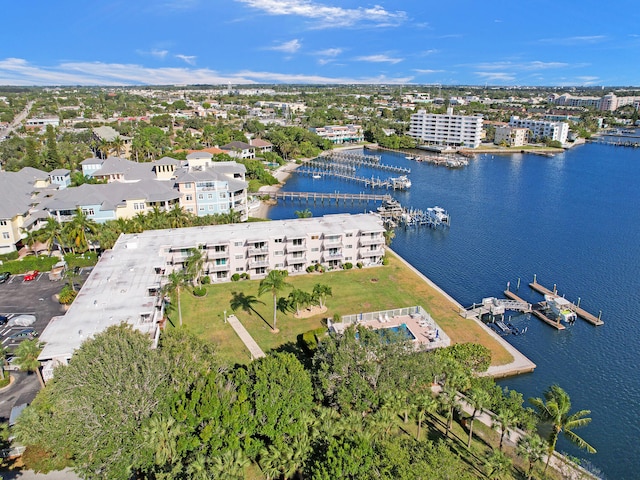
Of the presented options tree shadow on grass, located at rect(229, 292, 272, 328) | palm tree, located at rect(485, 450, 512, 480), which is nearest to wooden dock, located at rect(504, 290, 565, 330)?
palm tree, located at rect(485, 450, 512, 480)

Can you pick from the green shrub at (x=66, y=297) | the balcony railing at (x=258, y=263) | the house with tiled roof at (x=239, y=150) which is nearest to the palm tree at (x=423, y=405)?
the balcony railing at (x=258, y=263)

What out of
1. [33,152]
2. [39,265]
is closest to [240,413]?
[39,265]

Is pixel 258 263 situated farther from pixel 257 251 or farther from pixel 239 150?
pixel 239 150

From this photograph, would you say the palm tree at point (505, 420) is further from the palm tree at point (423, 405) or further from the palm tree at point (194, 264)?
the palm tree at point (194, 264)

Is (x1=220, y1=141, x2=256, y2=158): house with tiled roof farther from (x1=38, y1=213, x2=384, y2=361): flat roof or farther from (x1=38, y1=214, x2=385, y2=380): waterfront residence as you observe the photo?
(x1=38, y1=214, x2=385, y2=380): waterfront residence

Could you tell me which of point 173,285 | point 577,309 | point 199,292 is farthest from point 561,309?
point 173,285

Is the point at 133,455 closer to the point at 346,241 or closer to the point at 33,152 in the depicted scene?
the point at 346,241
